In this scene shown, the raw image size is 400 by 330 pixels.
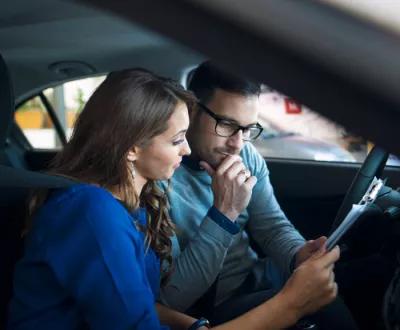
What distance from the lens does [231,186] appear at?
1732mm

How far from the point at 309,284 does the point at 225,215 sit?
37cm

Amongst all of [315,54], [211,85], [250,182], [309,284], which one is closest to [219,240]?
[250,182]

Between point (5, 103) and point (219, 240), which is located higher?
point (5, 103)

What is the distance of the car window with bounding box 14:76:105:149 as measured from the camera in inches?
112

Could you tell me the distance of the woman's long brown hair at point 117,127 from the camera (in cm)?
141

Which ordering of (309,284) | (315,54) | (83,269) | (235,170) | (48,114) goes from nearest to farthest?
(315,54) < (83,269) < (309,284) < (235,170) < (48,114)

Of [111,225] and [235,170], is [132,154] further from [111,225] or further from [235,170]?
[235,170]

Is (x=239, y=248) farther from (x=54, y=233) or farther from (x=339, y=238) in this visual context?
(x=54, y=233)

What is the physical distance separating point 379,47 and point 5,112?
1294 millimetres

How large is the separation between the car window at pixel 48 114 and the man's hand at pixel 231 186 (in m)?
1.08

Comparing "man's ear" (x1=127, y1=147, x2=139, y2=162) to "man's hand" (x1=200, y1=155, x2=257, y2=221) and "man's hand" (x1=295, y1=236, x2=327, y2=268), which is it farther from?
"man's hand" (x1=295, y1=236, x2=327, y2=268)

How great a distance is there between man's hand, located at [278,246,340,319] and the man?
230 millimetres

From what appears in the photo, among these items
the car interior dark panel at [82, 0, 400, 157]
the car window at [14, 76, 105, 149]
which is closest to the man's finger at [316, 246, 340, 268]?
the car interior dark panel at [82, 0, 400, 157]

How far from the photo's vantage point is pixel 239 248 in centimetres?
196
